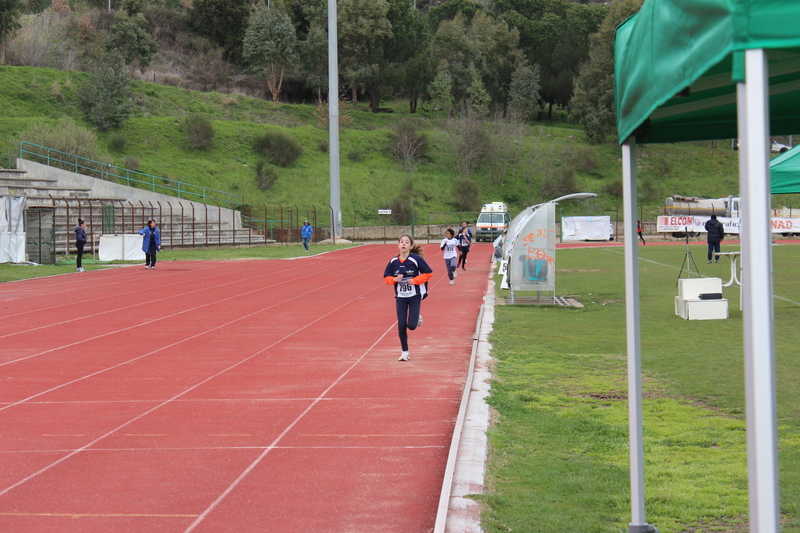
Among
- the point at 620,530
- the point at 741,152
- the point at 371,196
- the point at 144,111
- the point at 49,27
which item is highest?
the point at 49,27

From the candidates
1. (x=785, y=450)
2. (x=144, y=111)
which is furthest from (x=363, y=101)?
(x=785, y=450)

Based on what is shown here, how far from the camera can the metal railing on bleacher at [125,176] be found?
47844mm

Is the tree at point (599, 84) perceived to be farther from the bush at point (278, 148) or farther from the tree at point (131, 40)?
the tree at point (131, 40)

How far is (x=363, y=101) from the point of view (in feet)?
314

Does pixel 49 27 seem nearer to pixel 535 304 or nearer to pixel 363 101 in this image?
pixel 363 101

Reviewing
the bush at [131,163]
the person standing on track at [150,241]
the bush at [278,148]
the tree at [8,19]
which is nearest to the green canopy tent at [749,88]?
the person standing on track at [150,241]

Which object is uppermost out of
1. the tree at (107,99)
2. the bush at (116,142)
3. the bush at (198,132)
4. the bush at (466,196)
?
the tree at (107,99)

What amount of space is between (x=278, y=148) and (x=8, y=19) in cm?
2489

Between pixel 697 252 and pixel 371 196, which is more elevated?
pixel 371 196

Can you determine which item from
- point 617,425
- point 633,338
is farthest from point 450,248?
point 633,338

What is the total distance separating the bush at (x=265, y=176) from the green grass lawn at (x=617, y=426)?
4824 cm

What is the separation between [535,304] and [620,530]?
1378cm

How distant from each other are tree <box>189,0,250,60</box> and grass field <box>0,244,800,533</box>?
260ft

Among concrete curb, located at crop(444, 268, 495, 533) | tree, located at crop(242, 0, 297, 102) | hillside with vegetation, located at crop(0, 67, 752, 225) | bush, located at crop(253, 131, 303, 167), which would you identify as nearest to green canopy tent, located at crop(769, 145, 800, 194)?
concrete curb, located at crop(444, 268, 495, 533)
